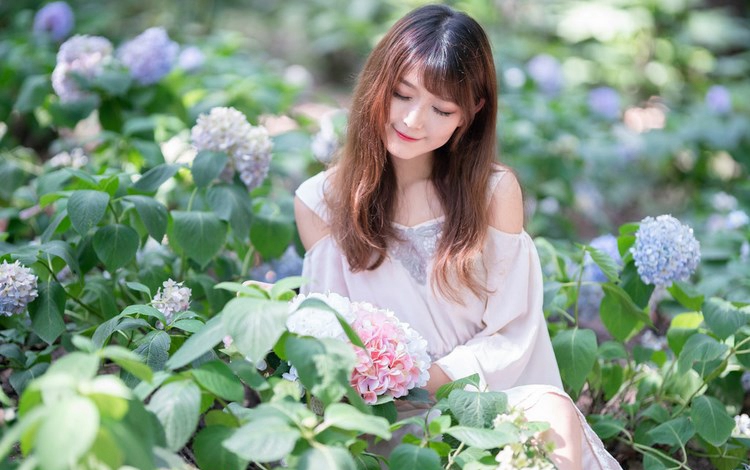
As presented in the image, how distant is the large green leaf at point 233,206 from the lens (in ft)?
7.50

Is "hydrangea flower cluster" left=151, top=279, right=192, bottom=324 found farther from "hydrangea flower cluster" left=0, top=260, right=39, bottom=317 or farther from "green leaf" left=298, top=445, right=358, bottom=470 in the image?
"green leaf" left=298, top=445, right=358, bottom=470

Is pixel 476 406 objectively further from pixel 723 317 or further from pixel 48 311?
pixel 48 311

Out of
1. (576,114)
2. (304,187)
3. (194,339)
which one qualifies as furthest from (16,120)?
(194,339)

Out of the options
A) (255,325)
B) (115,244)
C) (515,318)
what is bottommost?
(515,318)

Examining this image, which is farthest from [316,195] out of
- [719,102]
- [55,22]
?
[719,102]

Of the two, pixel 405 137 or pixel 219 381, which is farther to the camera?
pixel 405 137

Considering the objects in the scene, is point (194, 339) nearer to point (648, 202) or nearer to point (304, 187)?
point (304, 187)

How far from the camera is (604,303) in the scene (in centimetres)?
229

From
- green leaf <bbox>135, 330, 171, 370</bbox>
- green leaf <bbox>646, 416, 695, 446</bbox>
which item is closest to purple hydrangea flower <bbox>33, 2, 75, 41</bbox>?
green leaf <bbox>135, 330, 171, 370</bbox>

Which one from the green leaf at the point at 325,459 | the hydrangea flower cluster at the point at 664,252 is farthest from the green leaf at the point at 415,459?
the hydrangea flower cluster at the point at 664,252

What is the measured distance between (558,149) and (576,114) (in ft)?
1.10

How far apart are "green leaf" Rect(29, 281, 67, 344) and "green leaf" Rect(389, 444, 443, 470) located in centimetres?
88

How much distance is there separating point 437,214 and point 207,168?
0.59 meters

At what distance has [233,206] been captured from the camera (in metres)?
2.29
